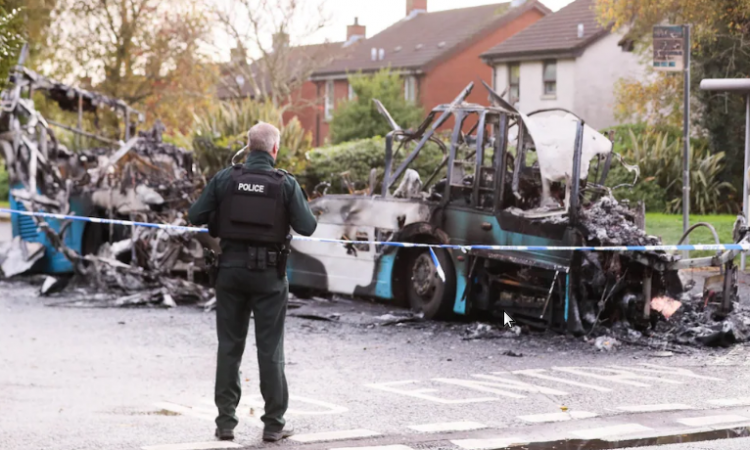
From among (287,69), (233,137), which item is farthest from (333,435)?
(287,69)

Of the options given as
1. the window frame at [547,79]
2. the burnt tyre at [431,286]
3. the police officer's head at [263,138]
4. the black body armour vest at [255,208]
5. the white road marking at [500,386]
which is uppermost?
the window frame at [547,79]

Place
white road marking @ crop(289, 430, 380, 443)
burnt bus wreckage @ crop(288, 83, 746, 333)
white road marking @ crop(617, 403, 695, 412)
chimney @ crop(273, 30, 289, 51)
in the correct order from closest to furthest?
1. white road marking @ crop(289, 430, 380, 443)
2. white road marking @ crop(617, 403, 695, 412)
3. burnt bus wreckage @ crop(288, 83, 746, 333)
4. chimney @ crop(273, 30, 289, 51)

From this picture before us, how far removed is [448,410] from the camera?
25.0 feet

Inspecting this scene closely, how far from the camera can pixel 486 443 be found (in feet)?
21.6

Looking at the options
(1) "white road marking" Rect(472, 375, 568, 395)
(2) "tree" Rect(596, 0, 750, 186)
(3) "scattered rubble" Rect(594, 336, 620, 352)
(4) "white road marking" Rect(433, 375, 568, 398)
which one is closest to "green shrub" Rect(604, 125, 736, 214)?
(2) "tree" Rect(596, 0, 750, 186)

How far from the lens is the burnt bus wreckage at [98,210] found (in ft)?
48.3

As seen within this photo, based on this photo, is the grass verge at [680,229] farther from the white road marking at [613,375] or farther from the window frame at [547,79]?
the window frame at [547,79]

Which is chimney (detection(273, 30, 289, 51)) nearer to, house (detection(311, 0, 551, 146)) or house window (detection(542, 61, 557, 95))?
house (detection(311, 0, 551, 146))

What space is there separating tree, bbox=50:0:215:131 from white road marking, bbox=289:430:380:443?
3872 cm

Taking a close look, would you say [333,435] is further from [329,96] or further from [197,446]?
[329,96]

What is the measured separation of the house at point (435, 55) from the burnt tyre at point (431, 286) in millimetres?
37808

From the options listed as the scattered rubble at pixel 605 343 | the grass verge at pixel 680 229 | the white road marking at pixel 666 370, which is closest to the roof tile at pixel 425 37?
the grass verge at pixel 680 229

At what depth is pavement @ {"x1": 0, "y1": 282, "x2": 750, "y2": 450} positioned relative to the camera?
6805mm

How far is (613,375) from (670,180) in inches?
676
